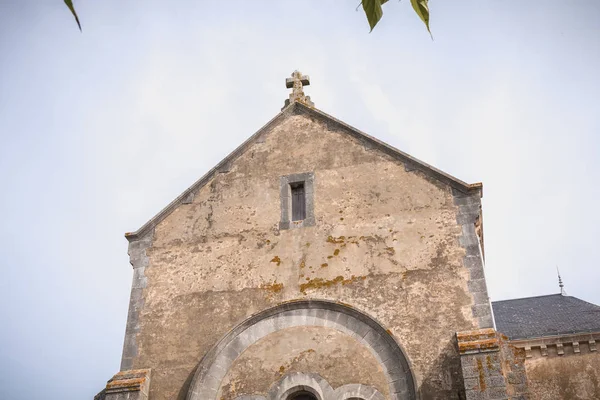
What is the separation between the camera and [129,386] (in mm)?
10359

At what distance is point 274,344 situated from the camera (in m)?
10.5

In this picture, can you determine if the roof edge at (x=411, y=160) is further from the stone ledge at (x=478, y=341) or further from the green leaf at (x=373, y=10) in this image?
the green leaf at (x=373, y=10)

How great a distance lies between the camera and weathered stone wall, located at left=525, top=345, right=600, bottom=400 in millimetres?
17031

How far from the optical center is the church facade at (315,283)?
32.1 ft

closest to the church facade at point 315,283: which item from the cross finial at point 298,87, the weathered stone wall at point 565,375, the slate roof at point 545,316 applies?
the cross finial at point 298,87

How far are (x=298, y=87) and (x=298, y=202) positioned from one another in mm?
2986

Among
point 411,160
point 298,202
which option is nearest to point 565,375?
point 411,160

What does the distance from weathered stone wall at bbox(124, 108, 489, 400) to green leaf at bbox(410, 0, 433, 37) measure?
26.2 ft

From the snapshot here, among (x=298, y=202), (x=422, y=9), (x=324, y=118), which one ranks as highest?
Result: (x=324, y=118)

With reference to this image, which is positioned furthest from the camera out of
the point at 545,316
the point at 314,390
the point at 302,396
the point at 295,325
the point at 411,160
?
the point at 545,316

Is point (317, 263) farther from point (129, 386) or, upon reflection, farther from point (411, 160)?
point (129, 386)

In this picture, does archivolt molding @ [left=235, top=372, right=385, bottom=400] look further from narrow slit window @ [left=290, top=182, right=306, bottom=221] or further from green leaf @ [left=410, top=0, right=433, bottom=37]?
green leaf @ [left=410, top=0, right=433, bottom=37]

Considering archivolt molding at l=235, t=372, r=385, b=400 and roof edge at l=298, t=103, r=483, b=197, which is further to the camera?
roof edge at l=298, t=103, r=483, b=197

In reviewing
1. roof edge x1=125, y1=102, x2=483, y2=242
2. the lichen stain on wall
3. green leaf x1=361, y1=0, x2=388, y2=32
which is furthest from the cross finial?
green leaf x1=361, y1=0, x2=388, y2=32
